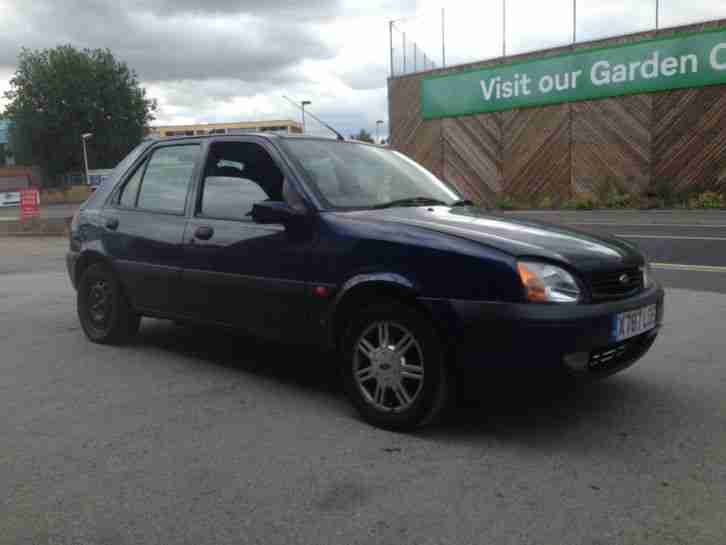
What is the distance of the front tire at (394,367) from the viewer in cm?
323

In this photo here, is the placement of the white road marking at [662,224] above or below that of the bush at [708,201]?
below

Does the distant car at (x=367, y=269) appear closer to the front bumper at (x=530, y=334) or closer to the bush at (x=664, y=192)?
the front bumper at (x=530, y=334)

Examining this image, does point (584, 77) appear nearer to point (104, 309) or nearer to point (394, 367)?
point (104, 309)

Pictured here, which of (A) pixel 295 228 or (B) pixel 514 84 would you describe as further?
(B) pixel 514 84

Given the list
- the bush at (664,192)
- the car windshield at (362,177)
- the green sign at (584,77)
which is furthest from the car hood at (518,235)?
the green sign at (584,77)

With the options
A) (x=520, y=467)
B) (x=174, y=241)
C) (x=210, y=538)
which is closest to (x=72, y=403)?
(x=174, y=241)

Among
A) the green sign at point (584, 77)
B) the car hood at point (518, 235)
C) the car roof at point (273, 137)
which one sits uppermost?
the green sign at point (584, 77)

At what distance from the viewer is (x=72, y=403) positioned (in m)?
3.90

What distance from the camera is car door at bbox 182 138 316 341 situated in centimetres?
379

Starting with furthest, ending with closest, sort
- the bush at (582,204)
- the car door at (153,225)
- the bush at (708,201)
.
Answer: the bush at (582,204), the bush at (708,201), the car door at (153,225)

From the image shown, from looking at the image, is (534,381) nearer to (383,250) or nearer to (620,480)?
(620,480)

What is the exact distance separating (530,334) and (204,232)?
2213 millimetres

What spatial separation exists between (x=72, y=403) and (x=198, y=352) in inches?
49.5

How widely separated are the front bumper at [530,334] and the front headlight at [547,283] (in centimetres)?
4
